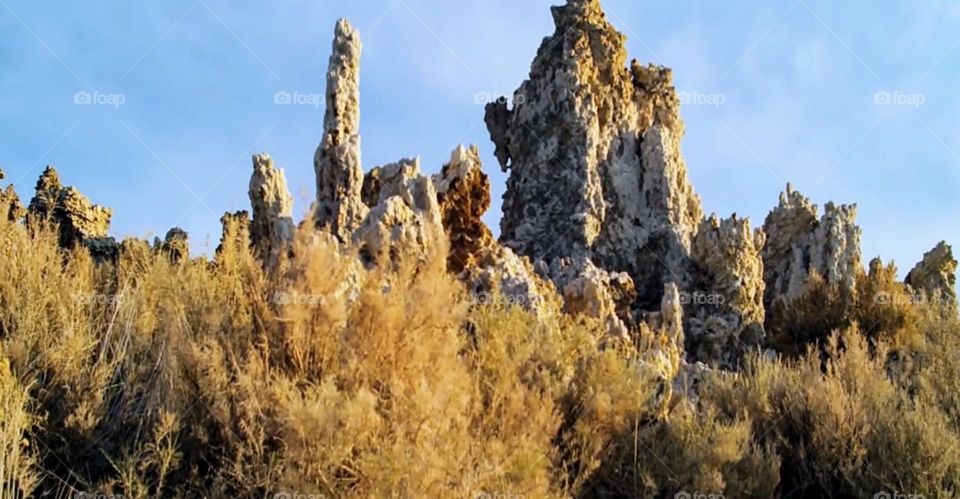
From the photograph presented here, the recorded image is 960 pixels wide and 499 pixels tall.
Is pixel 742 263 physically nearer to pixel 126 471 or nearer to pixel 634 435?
pixel 634 435

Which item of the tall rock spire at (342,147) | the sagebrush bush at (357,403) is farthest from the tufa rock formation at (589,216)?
the sagebrush bush at (357,403)

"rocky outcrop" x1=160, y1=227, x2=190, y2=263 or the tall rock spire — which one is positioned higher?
the tall rock spire

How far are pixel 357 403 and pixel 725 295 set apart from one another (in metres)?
9.69

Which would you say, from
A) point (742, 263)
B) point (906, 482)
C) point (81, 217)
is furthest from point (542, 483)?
point (742, 263)

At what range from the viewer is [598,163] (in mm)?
15273

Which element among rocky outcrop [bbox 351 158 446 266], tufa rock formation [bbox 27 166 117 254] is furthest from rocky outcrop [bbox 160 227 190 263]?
rocky outcrop [bbox 351 158 446 266]

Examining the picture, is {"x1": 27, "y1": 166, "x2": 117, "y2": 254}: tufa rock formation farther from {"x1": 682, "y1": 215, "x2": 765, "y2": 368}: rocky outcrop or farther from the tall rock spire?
{"x1": 682, "y1": 215, "x2": 765, "y2": 368}: rocky outcrop

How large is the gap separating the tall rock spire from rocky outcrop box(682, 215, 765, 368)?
593 cm

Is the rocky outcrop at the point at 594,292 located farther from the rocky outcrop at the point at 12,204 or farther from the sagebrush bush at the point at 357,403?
the rocky outcrop at the point at 12,204

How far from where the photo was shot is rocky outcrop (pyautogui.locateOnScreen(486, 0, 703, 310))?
14.5m

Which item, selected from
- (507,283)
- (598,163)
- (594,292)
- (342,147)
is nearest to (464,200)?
(342,147)

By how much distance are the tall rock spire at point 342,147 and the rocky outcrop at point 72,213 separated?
2.57 metres

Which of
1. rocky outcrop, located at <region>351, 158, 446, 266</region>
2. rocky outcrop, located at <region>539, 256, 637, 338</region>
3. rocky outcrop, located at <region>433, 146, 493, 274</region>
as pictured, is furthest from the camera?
rocky outcrop, located at <region>433, 146, 493, 274</region>

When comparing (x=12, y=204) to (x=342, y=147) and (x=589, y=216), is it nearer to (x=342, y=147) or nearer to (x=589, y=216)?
(x=342, y=147)
